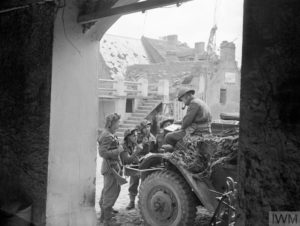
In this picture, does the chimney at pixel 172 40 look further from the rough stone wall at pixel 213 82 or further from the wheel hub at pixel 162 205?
the wheel hub at pixel 162 205

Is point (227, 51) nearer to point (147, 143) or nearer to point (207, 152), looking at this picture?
point (147, 143)

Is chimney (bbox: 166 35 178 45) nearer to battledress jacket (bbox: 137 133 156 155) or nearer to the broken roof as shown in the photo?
the broken roof

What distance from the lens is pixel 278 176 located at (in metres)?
2.29

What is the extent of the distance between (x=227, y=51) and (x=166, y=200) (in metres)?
20.2

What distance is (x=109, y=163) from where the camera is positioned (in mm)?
6316

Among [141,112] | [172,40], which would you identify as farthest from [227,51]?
[172,40]

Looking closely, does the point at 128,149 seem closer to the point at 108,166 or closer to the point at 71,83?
A: the point at 108,166

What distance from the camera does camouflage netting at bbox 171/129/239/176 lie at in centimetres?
536

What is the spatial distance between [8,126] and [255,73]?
3124mm

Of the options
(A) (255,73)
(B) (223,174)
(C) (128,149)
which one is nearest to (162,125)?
(C) (128,149)

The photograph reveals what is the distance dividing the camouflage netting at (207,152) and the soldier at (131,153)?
4.04ft

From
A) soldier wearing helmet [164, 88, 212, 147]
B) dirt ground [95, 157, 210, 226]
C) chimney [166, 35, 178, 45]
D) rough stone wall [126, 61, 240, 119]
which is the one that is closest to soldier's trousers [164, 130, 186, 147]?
soldier wearing helmet [164, 88, 212, 147]

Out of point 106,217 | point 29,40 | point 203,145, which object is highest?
point 29,40

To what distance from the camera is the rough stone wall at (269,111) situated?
2.24 metres
